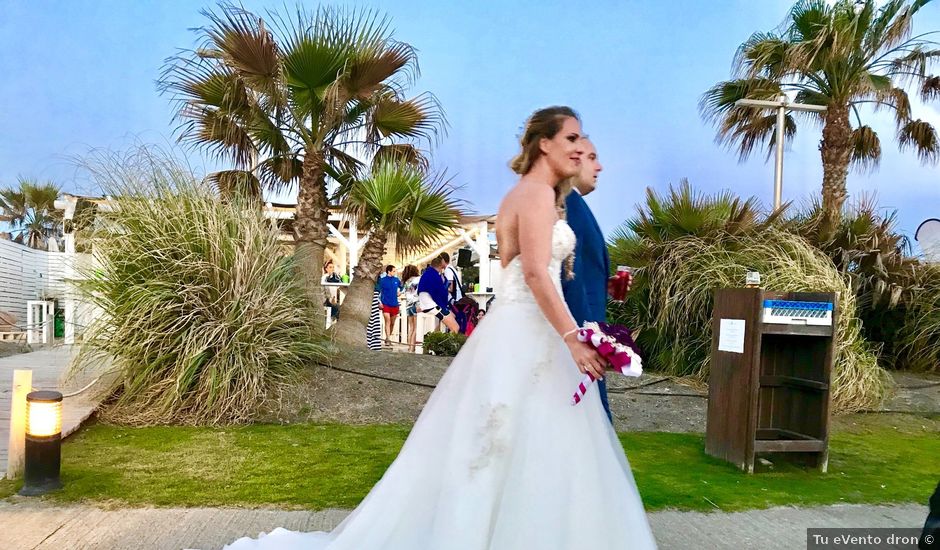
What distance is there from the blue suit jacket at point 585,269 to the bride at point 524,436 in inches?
3.6

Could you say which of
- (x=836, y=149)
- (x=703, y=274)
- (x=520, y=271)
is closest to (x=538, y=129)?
(x=520, y=271)

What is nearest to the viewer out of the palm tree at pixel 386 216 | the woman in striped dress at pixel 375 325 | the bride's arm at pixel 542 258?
the bride's arm at pixel 542 258

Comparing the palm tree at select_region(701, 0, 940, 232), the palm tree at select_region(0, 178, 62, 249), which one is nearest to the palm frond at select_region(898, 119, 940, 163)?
the palm tree at select_region(701, 0, 940, 232)

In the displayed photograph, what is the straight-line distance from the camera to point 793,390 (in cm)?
546

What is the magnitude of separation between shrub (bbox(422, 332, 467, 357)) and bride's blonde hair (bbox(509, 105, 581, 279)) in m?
6.67

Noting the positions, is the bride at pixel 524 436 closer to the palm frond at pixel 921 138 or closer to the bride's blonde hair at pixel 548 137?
the bride's blonde hair at pixel 548 137

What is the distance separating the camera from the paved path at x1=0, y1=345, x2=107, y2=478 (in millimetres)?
5238

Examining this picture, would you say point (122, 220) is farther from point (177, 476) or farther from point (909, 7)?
point (909, 7)

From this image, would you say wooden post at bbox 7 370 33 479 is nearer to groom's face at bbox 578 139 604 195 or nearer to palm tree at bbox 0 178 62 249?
groom's face at bbox 578 139 604 195

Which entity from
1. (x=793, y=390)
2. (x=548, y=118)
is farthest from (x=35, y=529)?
(x=793, y=390)

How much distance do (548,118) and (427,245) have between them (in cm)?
699

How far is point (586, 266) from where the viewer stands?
8.48 feet

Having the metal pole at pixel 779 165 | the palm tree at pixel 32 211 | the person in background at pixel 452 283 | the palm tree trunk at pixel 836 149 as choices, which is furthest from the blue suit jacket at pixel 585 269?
the palm tree at pixel 32 211

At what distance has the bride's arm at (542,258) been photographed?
2225mm
